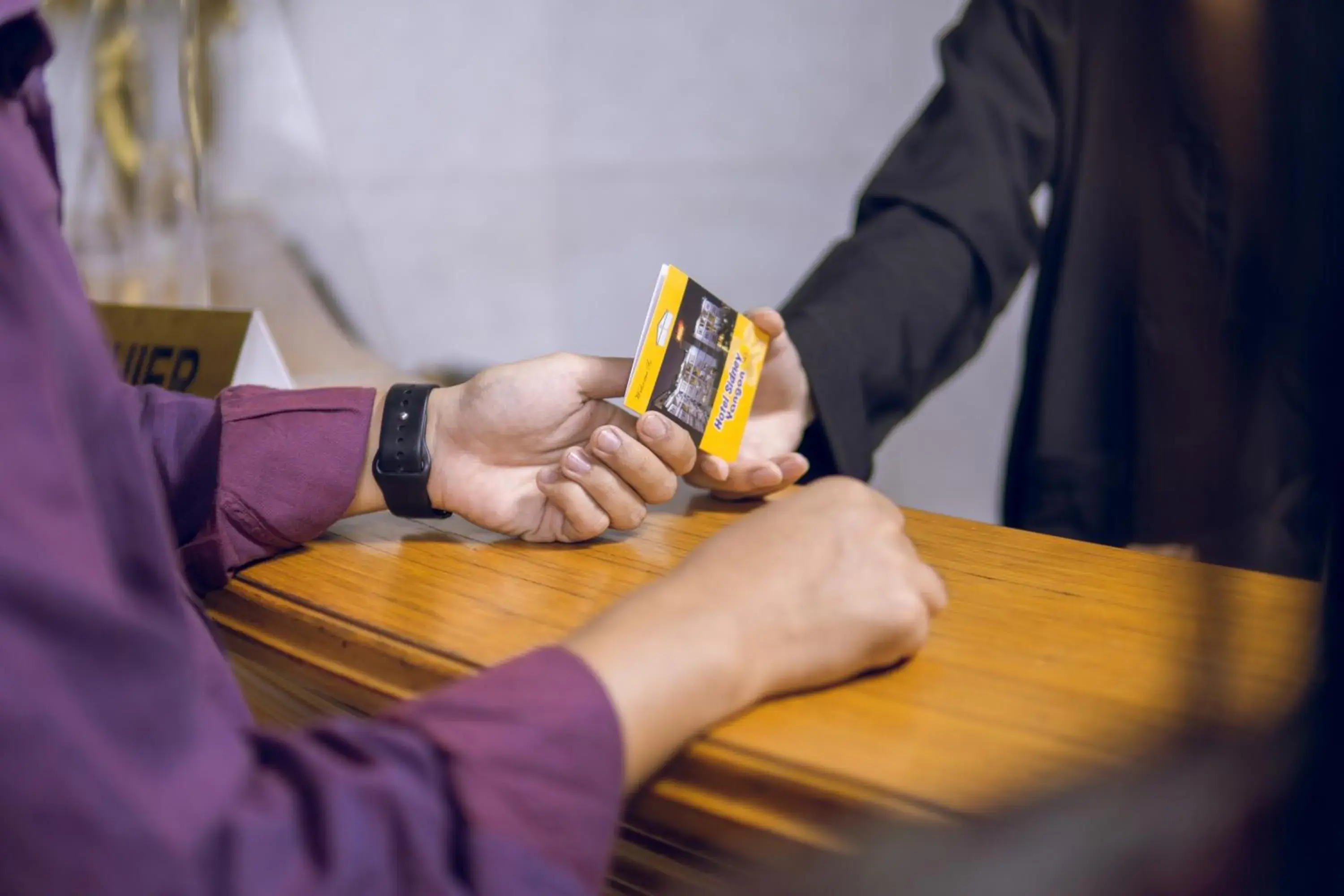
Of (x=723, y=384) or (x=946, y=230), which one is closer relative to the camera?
(x=723, y=384)

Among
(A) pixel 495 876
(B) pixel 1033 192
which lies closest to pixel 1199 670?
(A) pixel 495 876

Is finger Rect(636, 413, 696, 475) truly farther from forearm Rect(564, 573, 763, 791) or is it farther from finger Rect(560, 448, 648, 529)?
forearm Rect(564, 573, 763, 791)

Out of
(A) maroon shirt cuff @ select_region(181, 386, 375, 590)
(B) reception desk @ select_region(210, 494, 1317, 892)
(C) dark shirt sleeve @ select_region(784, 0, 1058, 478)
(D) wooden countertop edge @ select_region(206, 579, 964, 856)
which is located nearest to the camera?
(B) reception desk @ select_region(210, 494, 1317, 892)

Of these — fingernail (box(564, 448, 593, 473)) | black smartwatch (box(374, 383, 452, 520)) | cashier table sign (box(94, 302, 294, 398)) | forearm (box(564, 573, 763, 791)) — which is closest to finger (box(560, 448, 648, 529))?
fingernail (box(564, 448, 593, 473))

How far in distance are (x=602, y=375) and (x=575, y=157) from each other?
1245mm

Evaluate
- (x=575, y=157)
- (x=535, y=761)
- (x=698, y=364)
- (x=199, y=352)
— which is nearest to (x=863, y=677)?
(x=535, y=761)

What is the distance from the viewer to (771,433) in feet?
3.19

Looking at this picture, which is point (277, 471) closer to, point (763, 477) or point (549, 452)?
point (549, 452)

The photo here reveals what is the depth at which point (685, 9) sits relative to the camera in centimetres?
188

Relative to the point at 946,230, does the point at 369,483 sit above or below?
below

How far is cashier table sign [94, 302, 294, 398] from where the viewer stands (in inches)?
43.8

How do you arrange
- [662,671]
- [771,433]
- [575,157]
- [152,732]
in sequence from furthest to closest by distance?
[575,157], [771,433], [662,671], [152,732]

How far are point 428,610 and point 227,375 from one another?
0.60m

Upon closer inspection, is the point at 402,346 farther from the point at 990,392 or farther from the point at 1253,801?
the point at 1253,801
